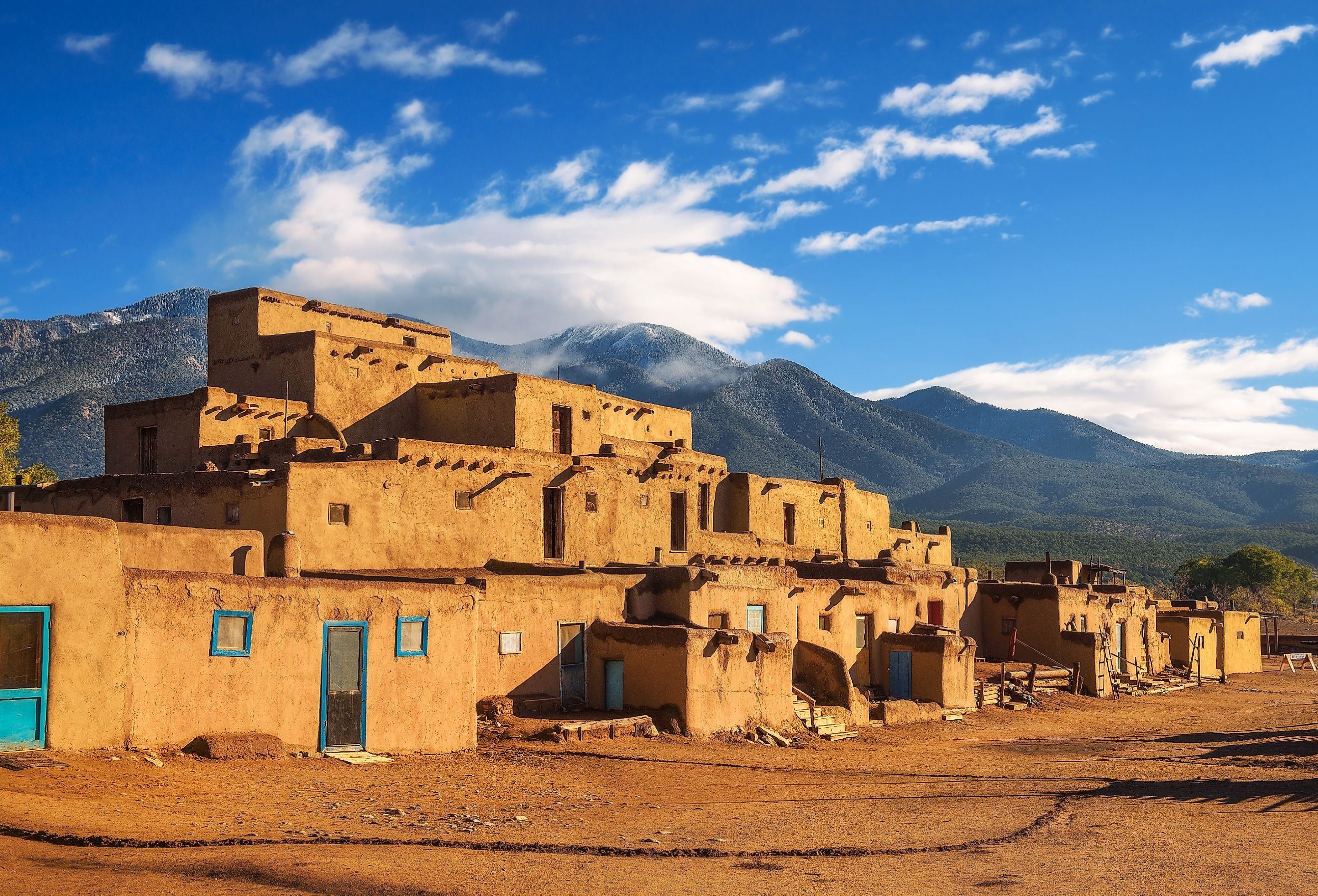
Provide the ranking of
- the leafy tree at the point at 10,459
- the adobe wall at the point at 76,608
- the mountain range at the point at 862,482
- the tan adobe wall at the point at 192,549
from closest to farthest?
1. the adobe wall at the point at 76,608
2. the tan adobe wall at the point at 192,549
3. the leafy tree at the point at 10,459
4. the mountain range at the point at 862,482

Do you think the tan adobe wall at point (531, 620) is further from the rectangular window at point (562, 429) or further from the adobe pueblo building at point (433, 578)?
the rectangular window at point (562, 429)

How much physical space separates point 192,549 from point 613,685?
290 inches

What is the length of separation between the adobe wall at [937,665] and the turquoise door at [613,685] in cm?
958

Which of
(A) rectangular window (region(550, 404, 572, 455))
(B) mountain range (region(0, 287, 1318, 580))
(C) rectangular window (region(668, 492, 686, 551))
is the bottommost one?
(C) rectangular window (region(668, 492, 686, 551))

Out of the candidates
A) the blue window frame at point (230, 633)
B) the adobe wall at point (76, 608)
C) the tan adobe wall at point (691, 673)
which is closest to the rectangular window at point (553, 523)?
the tan adobe wall at point (691, 673)

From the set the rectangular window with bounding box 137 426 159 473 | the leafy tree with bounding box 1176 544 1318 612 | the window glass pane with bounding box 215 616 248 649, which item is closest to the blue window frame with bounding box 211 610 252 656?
the window glass pane with bounding box 215 616 248 649

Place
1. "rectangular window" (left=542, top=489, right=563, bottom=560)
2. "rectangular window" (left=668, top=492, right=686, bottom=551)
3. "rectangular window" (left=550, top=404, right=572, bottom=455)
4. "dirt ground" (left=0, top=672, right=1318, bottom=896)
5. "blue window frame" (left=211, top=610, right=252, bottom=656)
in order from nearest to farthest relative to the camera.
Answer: "dirt ground" (left=0, top=672, right=1318, bottom=896) → "blue window frame" (left=211, top=610, right=252, bottom=656) → "rectangular window" (left=542, top=489, right=563, bottom=560) → "rectangular window" (left=550, top=404, right=572, bottom=455) → "rectangular window" (left=668, top=492, right=686, bottom=551)

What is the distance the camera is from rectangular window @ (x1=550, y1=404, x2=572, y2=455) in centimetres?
3169

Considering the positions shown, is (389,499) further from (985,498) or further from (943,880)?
(985,498)

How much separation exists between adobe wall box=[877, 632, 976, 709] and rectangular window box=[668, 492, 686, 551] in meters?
6.11

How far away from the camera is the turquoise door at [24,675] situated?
40.4 ft

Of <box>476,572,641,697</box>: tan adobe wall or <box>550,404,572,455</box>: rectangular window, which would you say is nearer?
<box>476,572,641,697</box>: tan adobe wall

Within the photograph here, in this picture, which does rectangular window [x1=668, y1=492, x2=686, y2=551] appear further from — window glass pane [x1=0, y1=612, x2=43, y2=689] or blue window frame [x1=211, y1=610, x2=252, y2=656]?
window glass pane [x1=0, y1=612, x2=43, y2=689]

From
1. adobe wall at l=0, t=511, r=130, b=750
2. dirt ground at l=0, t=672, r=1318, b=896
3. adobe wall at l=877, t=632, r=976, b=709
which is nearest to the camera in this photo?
Answer: dirt ground at l=0, t=672, r=1318, b=896
